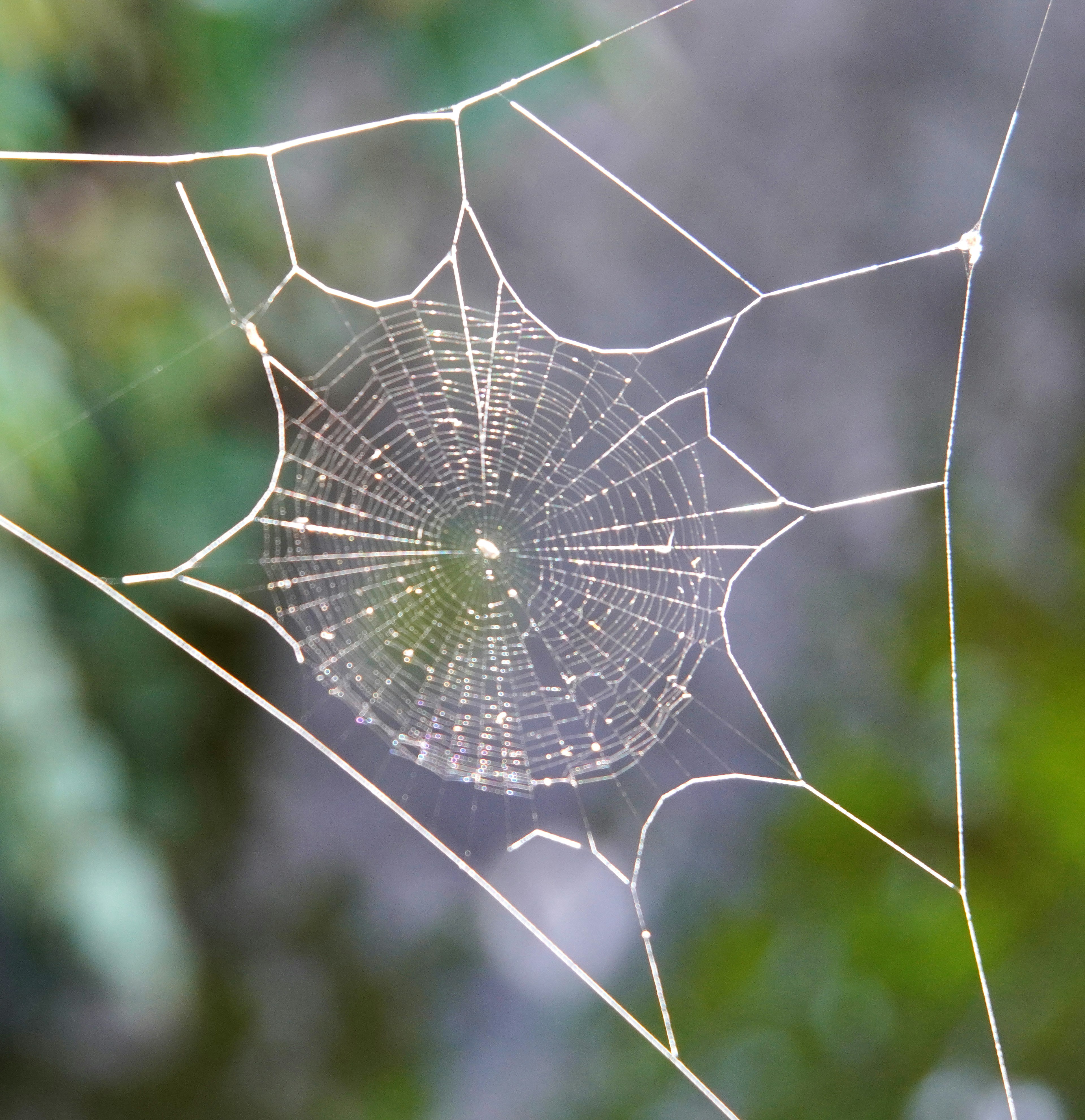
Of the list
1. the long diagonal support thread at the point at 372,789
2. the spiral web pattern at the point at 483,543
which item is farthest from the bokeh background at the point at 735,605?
the spiral web pattern at the point at 483,543

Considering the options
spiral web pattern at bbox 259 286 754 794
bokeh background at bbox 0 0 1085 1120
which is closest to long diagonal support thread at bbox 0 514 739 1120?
bokeh background at bbox 0 0 1085 1120

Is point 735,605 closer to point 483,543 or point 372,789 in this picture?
point 483,543

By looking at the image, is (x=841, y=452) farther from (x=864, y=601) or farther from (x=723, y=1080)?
(x=723, y=1080)

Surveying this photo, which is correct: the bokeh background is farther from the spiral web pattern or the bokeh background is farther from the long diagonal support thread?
the spiral web pattern

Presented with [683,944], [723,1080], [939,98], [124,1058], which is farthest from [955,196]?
[124,1058]

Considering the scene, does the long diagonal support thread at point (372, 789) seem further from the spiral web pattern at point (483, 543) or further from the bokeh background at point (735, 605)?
the spiral web pattern at point (483, 543)
